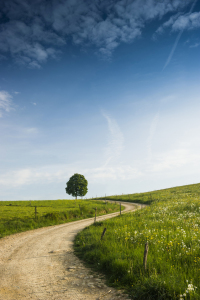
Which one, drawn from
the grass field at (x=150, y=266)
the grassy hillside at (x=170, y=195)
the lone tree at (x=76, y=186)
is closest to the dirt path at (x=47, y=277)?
the grass field at (x=150, y=266)

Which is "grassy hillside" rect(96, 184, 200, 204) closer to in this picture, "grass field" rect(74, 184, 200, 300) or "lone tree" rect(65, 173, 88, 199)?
"lone tree" rect(65, 173, 88, 199)

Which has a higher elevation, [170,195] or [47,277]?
[170,195]

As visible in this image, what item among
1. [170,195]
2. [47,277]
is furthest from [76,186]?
[47,277]

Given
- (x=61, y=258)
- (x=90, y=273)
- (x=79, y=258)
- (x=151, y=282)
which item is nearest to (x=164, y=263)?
(x=151, y=282)

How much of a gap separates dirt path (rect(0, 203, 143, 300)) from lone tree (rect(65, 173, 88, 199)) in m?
63.1

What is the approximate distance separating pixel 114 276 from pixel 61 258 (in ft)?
15.2

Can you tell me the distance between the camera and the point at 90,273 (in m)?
9.46

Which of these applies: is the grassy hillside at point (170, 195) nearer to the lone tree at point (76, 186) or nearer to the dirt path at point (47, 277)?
the lone tree at point (76, 186)

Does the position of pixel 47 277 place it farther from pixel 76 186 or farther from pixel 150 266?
pixel 76 186

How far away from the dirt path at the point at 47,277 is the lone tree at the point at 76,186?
63.1 m

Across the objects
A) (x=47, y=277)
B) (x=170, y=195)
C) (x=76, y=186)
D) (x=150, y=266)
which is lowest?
(x=47, y=277)

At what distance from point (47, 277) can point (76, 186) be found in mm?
68845

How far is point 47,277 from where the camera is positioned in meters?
8.89

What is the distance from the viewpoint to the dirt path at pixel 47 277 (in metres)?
7.26
